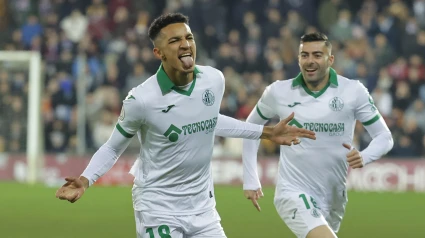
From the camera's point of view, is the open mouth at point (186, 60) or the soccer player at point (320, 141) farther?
the soccer player at point (320, 141)

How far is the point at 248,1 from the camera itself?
2119 centimetres

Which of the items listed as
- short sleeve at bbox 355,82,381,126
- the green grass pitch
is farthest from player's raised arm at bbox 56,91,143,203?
the green grass pitch

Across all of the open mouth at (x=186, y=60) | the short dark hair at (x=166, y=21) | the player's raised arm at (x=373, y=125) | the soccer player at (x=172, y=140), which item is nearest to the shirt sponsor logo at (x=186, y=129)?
the soccer player at (x=172, y=140)

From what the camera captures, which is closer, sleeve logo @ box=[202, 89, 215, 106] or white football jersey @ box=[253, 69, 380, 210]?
sleeve logo @ box=[202, 89, 215, 106]

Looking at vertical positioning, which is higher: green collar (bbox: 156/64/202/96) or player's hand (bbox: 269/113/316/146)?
green collar (bbox: 156/64/202/96)

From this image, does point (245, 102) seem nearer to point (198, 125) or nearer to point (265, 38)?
point (265, 38)

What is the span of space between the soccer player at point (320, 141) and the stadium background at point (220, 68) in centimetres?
648

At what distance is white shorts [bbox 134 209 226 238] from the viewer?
20.5 feet

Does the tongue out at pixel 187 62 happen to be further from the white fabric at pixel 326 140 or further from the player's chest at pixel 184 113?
the white fabric at pixel 326 140

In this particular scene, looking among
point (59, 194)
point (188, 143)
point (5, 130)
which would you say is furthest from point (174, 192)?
point (5, 130)

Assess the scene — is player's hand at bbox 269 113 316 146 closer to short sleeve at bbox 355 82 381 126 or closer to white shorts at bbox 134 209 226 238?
white shorts at bbox 134 209 226 238

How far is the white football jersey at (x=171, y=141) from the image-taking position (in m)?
6.26

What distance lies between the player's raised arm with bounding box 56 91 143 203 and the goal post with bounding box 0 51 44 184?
485 inches

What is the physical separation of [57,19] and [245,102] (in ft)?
17.1
